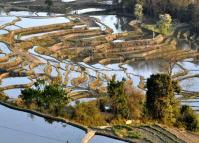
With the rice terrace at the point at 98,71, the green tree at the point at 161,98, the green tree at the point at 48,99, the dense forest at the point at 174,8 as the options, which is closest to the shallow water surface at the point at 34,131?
the rice terrace at the point at 98,71

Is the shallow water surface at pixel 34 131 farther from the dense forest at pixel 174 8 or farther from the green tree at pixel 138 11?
the green tree at pixel 138 11

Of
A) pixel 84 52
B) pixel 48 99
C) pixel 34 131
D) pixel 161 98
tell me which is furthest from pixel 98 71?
pixel 34 131

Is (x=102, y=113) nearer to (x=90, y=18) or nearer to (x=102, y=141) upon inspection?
(x=102, y=141)

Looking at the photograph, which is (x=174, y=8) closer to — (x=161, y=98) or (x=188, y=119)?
(x=188, y=119)

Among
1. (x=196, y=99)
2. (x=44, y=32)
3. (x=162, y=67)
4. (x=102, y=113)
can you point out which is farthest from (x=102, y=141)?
(x=44, y=32)

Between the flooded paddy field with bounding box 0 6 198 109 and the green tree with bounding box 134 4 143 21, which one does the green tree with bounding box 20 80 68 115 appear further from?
the green tree with bounding box 134 4 143 21
